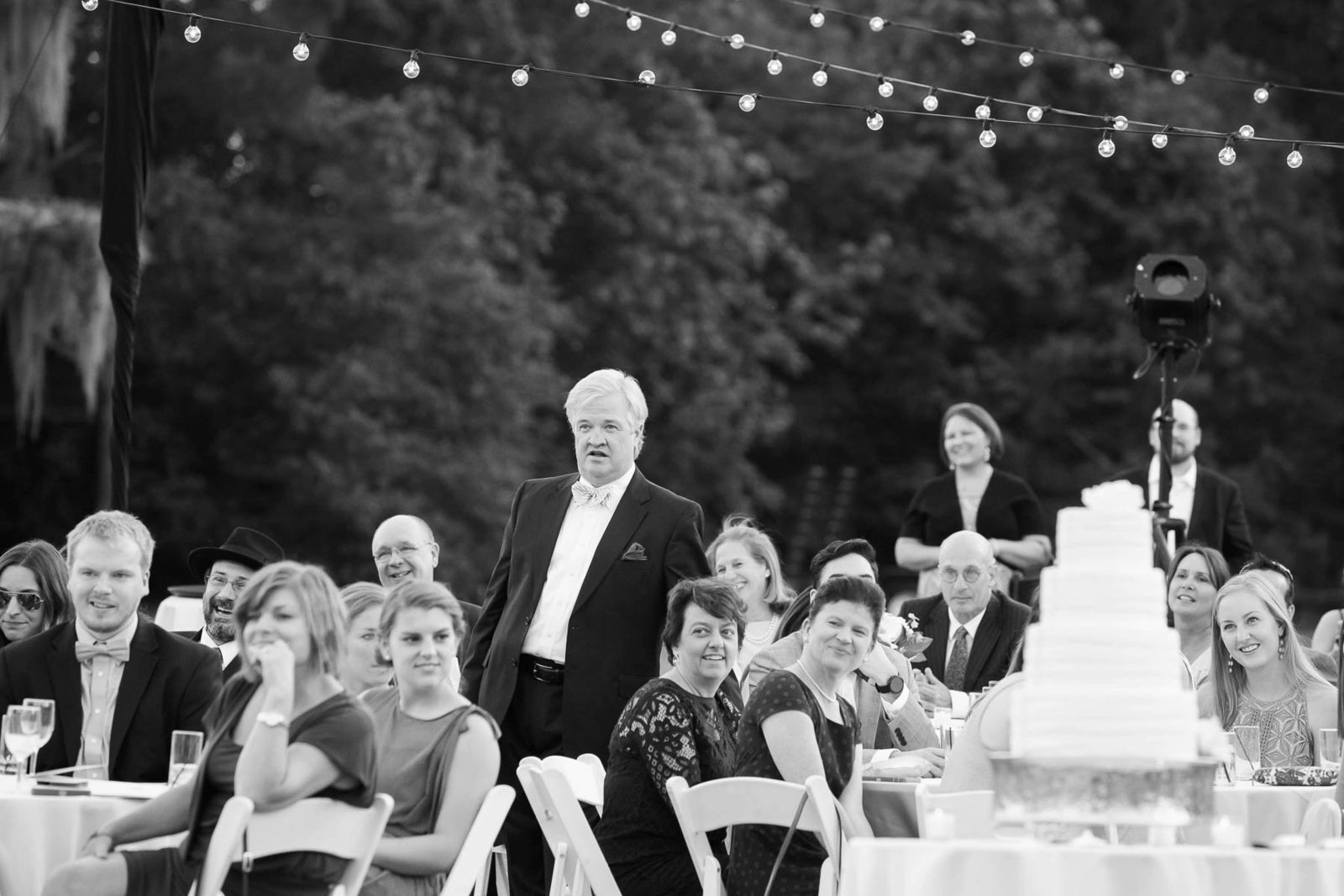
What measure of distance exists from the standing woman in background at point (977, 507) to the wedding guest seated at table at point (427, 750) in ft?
17.0

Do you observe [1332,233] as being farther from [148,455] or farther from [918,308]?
[148,455]

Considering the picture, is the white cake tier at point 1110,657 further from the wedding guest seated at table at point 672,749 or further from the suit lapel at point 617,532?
the suit lapel at point 617,532

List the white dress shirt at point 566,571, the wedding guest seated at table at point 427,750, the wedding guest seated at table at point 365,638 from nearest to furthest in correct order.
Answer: the wedding guest seated at table at point 427,750
the wedding guest seated at table at point 365,638
the white dress shirt at point 566,571

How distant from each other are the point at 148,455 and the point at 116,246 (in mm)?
11437

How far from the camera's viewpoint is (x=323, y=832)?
4.41 m

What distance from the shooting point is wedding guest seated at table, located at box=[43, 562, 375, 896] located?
14.4ft

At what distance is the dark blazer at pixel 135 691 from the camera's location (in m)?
5.74

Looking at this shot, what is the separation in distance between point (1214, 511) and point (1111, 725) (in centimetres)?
697

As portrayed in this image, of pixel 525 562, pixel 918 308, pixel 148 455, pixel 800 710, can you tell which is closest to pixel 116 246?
pixel 525 562

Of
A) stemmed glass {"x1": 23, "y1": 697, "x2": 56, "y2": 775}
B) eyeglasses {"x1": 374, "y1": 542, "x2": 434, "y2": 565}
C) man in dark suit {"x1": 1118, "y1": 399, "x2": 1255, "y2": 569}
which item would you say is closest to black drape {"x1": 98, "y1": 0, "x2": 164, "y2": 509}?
eyeglasses {"x1": 374, "y1": 542, "x2": 434, "y2": 565}

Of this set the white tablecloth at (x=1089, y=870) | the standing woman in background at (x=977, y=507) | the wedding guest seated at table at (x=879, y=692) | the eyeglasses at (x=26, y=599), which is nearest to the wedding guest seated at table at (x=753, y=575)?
the wedding guest seated at table at (x=879, y=692)

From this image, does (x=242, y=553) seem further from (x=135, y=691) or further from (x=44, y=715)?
(x=44, y=715)

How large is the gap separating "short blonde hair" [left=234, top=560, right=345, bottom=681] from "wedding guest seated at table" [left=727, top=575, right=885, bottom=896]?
140cm

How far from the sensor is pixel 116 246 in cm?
859
